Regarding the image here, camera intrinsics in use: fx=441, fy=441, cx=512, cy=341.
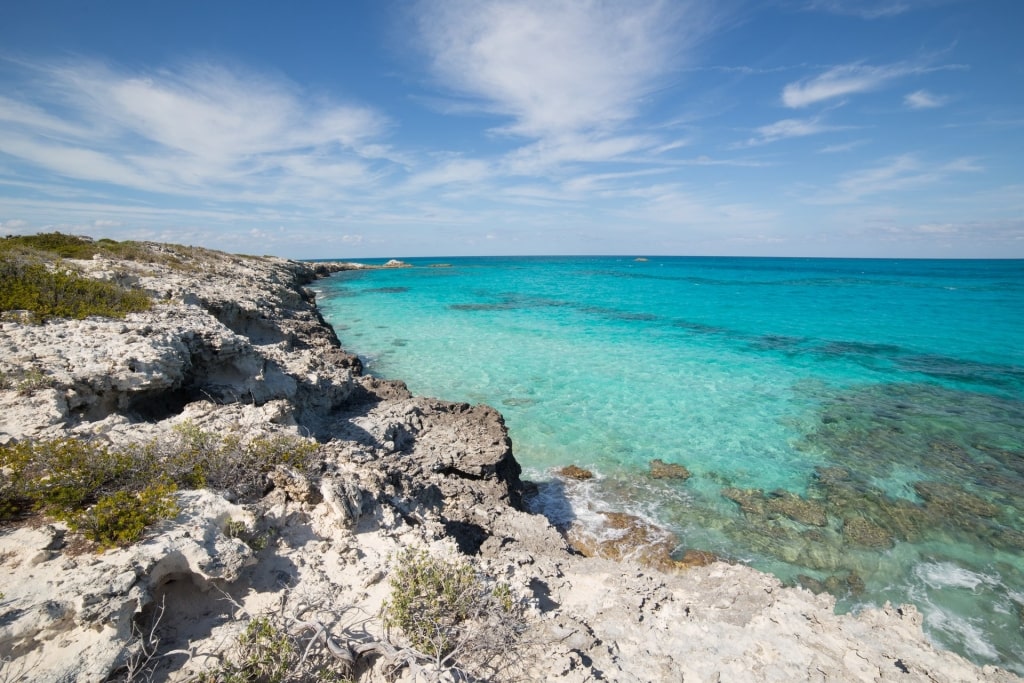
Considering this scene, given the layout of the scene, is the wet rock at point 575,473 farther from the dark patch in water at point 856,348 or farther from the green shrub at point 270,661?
the dark patch in water at point 856,348

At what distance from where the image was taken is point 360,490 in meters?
5.47

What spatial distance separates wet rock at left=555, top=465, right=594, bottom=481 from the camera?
10.3 m

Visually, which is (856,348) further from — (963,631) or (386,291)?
(386,291)

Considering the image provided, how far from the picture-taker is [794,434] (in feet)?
41.6

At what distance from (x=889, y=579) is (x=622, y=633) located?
5433mm

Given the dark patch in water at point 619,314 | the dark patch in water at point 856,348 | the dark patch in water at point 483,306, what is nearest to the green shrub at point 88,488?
the dark patch in water at point 856,348

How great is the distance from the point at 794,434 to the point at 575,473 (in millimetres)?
7032

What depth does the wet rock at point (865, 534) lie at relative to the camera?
26.7 feet

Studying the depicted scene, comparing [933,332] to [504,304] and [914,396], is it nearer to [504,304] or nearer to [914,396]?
[914,396]

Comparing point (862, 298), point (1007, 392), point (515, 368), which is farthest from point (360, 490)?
point (862, 298)

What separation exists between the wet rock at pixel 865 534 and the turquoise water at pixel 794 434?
31mm

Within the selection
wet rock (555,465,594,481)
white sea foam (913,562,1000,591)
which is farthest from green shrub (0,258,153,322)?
white sea foam (913,562,1000,591)

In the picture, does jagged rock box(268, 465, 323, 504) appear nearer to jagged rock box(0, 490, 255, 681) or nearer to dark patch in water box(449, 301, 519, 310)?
jagged rock box(0, 490, 255, 681)

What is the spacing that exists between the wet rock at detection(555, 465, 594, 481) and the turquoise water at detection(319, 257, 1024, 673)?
0.68 ft
